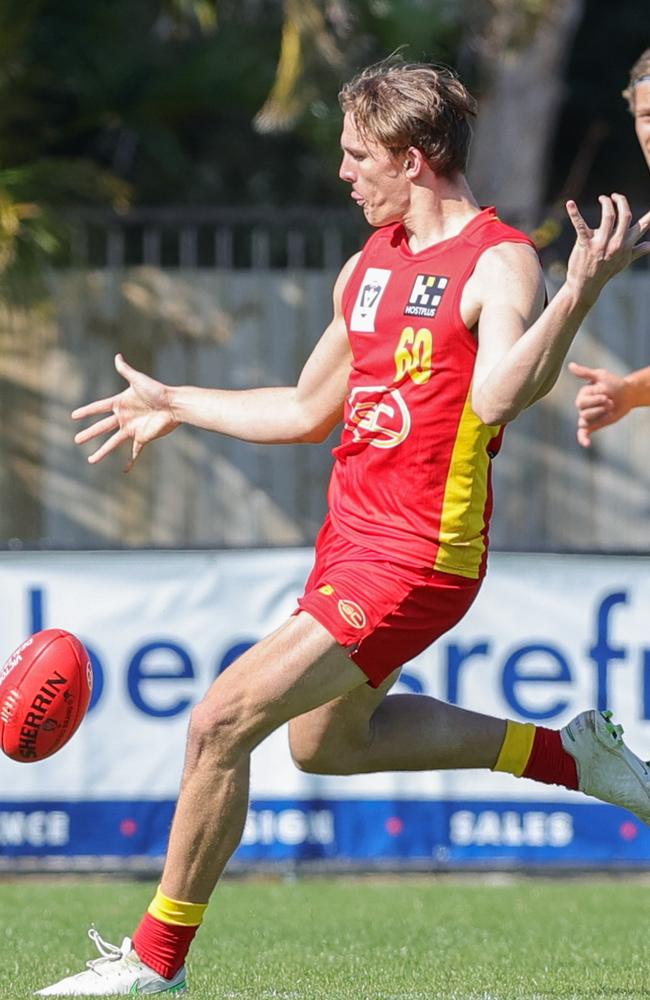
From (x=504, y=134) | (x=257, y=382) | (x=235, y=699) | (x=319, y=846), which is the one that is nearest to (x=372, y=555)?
(x=235, y=699)

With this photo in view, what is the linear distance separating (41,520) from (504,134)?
588 cm

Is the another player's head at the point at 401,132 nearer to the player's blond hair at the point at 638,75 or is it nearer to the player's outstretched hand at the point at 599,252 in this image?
the player's outstretched hand at the point at 599,252

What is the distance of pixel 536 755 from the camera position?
5.18 meters

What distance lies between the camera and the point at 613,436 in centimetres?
1059

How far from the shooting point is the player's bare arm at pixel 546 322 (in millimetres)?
4242

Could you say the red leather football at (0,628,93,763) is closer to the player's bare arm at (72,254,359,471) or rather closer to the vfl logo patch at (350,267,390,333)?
the player's bare arm at (72,254,359,471)

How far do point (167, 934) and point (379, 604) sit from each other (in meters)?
1.03

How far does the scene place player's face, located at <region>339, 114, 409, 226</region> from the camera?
4848mm

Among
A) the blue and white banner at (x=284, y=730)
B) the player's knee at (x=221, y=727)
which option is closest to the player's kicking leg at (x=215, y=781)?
the player's knee at (x=221, y=727)

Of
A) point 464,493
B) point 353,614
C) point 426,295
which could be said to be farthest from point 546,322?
point 353,614

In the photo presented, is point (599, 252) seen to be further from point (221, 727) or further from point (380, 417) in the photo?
point (221, 727)

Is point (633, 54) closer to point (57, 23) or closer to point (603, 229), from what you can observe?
point (57, 23)

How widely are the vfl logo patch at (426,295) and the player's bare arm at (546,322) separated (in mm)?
209

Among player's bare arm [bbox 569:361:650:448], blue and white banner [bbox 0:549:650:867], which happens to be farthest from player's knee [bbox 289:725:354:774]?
blue and white banner [bbox 0:549:650:867]
